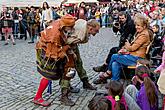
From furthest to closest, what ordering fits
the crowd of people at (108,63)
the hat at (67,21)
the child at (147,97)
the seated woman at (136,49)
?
1. the seated woman at (136,49)
2. the hat at (67,21)
3. the child at (147,97)
4. the crowd of people at (108,63)

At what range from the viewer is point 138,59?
250 inches

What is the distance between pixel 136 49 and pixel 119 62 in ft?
1.26

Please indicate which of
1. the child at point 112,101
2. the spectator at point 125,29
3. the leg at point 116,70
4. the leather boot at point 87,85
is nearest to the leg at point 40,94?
the leather boot at point 87,85

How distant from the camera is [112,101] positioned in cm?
376

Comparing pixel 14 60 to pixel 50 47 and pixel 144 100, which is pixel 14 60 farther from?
pixel 144 100

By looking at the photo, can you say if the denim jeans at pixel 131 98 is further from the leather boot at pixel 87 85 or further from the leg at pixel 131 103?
the leather boot at pixel 87 85

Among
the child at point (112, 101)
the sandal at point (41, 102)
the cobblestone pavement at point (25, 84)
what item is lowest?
the cobblestone pavement at point (25, 84)

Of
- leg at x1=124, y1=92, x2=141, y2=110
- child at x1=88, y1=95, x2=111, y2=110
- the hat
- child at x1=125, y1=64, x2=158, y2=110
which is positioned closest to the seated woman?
the hat

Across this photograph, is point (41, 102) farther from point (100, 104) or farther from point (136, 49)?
point (100, 104)

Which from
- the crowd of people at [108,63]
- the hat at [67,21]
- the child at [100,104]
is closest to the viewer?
the child at [100,104]

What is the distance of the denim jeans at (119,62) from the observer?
21.2ft

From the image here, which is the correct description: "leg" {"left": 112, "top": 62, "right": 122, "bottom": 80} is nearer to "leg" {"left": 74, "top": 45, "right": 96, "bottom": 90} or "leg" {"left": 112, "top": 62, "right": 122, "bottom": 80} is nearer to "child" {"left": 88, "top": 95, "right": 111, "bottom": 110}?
"leg" {"left": 74, "top": 45, "right": 96, "bottom": 90}

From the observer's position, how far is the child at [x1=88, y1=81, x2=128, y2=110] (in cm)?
343

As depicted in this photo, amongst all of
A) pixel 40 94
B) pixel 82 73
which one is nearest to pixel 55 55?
pixel 40 94
